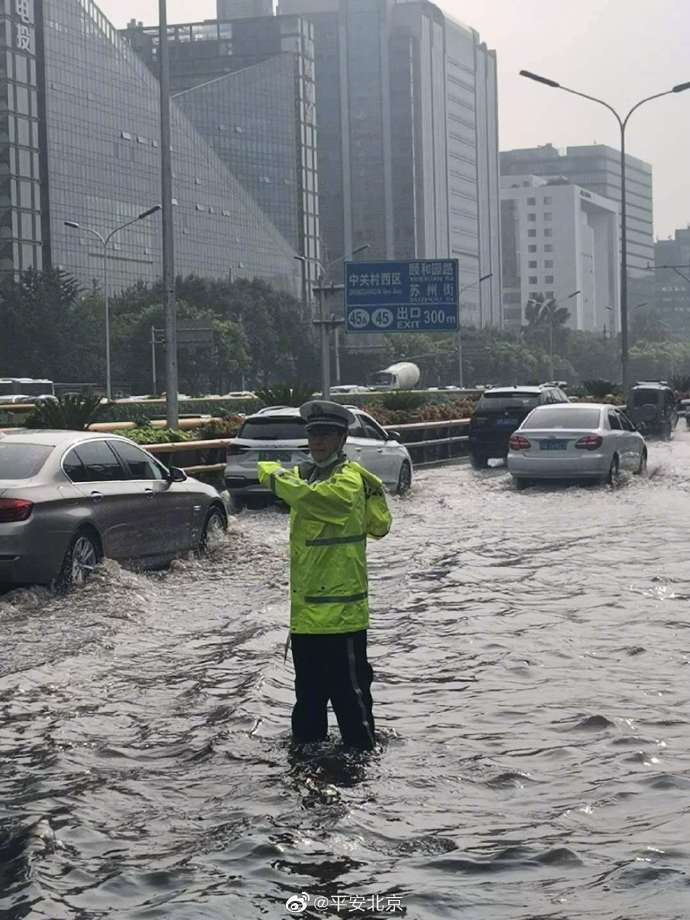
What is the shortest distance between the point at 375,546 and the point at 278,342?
87.9 m

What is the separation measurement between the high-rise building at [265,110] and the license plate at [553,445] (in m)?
121

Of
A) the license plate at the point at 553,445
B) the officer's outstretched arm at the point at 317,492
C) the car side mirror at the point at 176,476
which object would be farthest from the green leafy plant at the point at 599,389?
the officer's outstretched arm at the point at 317,492

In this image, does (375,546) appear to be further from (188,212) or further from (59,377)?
(188,212)

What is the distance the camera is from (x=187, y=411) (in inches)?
1988

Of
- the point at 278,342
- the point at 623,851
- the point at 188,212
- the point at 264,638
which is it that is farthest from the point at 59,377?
the point at 623,851

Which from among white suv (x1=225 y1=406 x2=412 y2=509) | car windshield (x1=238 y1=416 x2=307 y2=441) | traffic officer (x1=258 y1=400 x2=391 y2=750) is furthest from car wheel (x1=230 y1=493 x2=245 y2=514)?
traffic officer (x1=258 y1=400 x2=391 y2=750)

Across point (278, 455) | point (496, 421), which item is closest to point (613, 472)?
point (278, 455)

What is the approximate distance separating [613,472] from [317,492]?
19460mm

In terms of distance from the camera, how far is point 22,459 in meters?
12.8

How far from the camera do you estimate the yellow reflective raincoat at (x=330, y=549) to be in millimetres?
6941

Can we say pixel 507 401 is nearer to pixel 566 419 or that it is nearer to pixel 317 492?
pixel 566 419

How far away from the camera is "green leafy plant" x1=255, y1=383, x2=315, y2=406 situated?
34.6 meters

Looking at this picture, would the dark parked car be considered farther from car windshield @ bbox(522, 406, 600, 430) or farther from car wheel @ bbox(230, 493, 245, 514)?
car wheel @ bbox(230, 493, 245, 514)

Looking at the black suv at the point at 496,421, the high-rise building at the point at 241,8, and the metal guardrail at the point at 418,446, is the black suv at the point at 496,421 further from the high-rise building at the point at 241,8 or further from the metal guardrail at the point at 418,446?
the high-rise building at the point at 241,8
